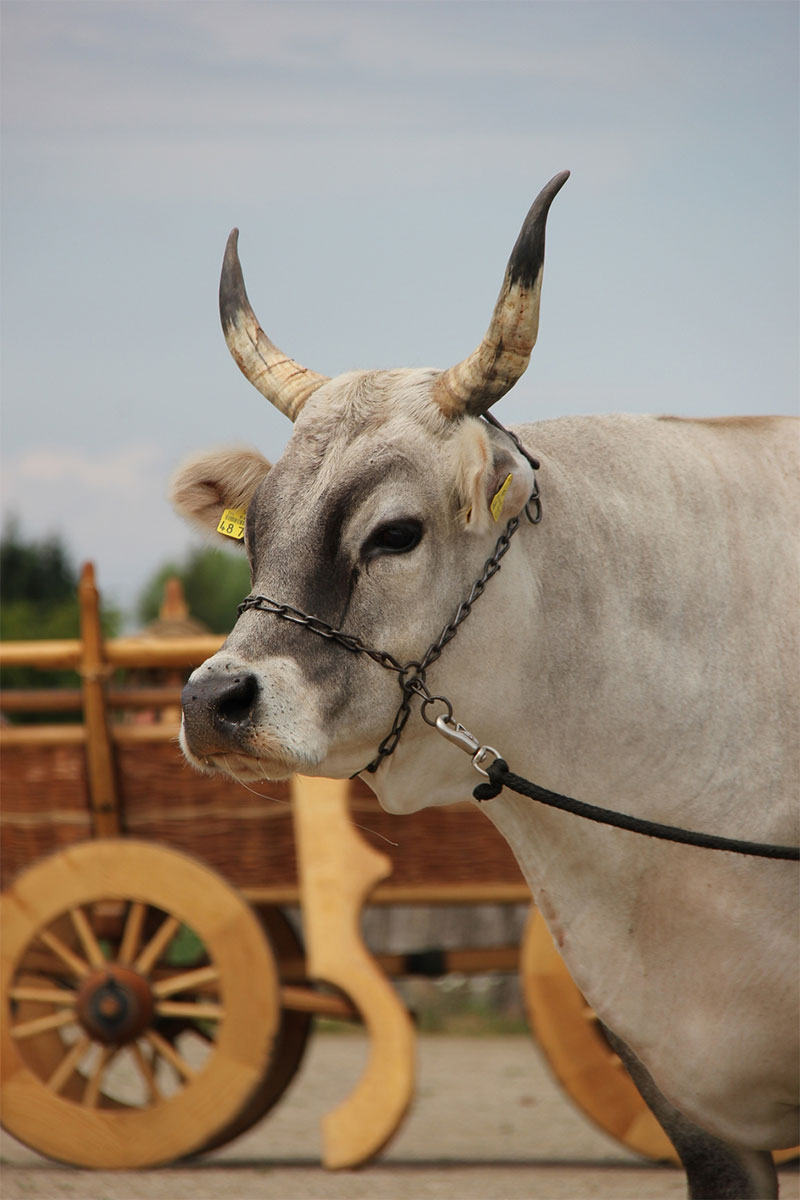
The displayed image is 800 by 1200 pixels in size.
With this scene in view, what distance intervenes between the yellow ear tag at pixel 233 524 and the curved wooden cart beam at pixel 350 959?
2124 mm

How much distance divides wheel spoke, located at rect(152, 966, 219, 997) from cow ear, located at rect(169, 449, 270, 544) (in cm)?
246

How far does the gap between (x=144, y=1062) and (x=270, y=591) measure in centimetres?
321

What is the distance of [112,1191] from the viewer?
182 inches

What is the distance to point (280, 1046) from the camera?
5070 millimetres

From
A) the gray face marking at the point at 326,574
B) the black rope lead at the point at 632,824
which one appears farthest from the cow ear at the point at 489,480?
the black rope lead at the point at 632,824

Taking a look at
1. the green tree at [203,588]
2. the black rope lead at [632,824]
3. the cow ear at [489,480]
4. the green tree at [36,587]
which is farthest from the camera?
the green tree at [203,588]

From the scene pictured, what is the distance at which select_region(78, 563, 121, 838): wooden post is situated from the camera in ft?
17.0

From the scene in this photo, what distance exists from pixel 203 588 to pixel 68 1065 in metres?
32.4

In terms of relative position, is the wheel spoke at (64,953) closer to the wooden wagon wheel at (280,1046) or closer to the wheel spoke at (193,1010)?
the wheel spoke at (193,1010)

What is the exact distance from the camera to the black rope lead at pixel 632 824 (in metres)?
2.64

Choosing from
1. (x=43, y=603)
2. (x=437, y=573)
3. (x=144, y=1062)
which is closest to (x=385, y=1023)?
(x=144, y=1062)

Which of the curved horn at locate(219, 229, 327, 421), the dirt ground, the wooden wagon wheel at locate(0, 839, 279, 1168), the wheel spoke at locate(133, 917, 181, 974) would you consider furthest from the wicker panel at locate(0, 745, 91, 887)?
the curved horn at locate(219, 229, 327, 421)

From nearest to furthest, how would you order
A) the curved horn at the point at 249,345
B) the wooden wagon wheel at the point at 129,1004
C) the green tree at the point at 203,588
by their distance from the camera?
the curved horn at the point at 249,345 < the wooden wagon wheel at the point at 129,1004 < the green tree at the point at 203,588

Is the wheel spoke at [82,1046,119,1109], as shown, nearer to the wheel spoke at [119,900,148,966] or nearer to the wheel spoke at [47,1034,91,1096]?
the wheel spoke at [47,1034,91,1096]
